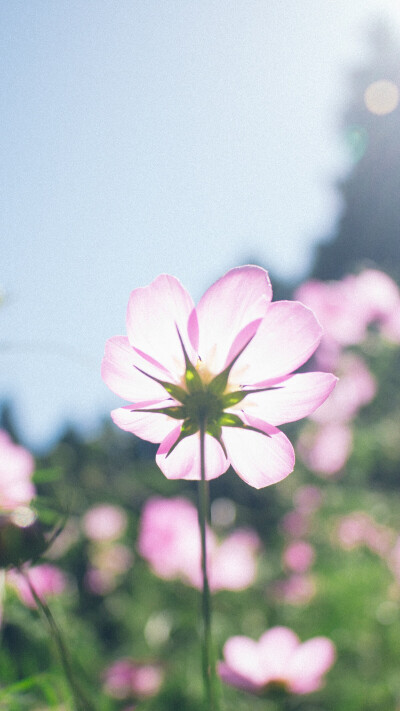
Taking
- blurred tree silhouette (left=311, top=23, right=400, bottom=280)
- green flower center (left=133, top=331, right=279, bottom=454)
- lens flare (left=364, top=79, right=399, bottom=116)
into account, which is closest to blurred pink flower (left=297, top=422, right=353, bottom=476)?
green flower center (left=133, top=331, right=279, bottom=454)

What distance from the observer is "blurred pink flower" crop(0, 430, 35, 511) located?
0.44 metres

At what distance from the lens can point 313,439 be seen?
6.98 feet

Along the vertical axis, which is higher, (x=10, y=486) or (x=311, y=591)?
(x=10, y=486)

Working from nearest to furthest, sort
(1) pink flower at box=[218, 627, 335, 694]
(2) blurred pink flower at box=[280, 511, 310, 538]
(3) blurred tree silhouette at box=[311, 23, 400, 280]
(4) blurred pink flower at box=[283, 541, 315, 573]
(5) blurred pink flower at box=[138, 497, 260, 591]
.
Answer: (1) pink flower at box=[218, 627, 335, 694], (5) blurred pink flower at box=[138, 497, 260, 591], (4) blurred pink flower at box=[283, 541, 315, 573], (2) blurred pink flower at box=[280, 511, 310, 538], (3) blurred tree silhouette at box=[311, 23, 400, 280]

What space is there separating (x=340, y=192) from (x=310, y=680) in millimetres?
13689

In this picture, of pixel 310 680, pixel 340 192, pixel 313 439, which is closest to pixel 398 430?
pixel 313 439

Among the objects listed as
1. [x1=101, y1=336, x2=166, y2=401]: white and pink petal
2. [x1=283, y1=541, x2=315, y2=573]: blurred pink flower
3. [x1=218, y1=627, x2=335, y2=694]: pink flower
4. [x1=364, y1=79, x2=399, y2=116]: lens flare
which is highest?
[x1=364, y1=79, x2=399, y2=116]: lens flare

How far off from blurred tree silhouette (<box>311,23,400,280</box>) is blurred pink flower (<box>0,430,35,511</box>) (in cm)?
1226

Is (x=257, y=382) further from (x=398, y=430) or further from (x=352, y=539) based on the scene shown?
(x=352, y=539)

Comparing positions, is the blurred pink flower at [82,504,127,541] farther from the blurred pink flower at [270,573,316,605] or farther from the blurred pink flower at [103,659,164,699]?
the blurred pink flower at [103,659,164,699]

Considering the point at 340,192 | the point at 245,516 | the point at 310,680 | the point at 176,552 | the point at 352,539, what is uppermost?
the point at 340,192

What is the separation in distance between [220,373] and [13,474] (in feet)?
0.95

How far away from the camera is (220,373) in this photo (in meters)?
→ 0.30

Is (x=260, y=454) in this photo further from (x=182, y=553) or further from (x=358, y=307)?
(x=182, y=553)
